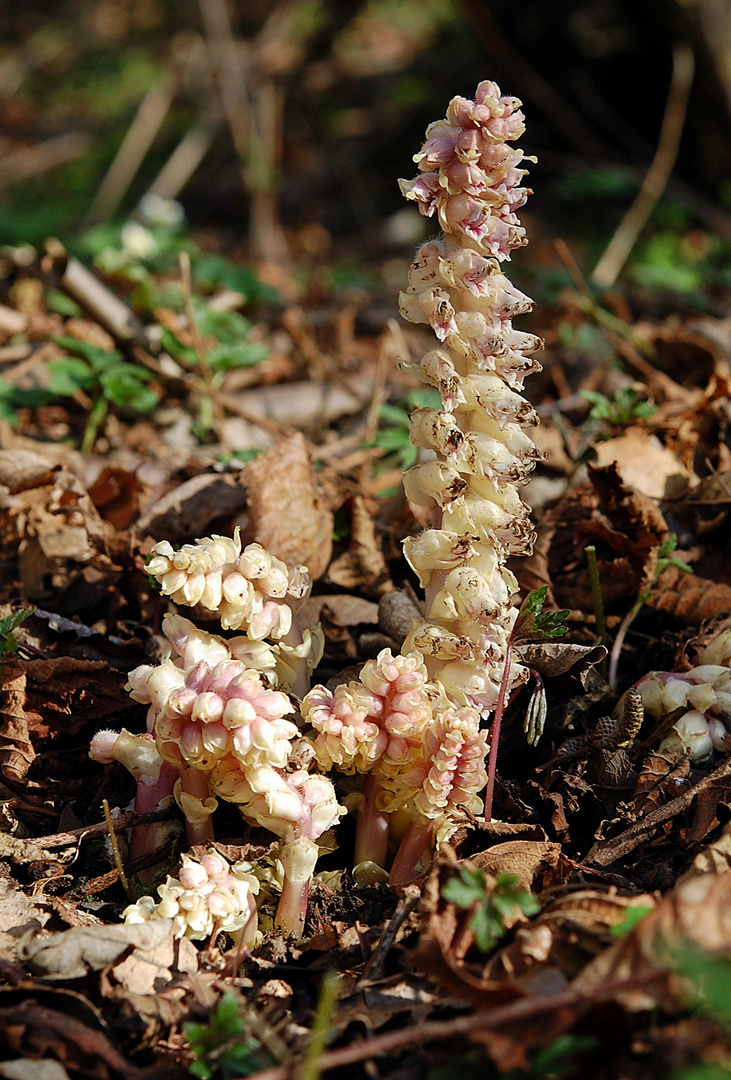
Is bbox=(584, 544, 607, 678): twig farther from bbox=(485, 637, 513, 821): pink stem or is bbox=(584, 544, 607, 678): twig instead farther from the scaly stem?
the scaly stem

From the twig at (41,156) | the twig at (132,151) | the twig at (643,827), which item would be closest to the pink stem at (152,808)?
the twig at (643,827)

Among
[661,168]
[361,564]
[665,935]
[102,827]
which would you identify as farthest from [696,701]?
[661,168]

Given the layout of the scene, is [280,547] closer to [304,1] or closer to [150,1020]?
[150,1020]

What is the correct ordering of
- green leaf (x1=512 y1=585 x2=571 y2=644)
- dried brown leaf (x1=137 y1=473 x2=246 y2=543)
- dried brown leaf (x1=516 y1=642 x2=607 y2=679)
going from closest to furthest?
green leaf (x1=512 y1=585 x2=571 y2=644)
dried brown leaf (x1=516 y1=642 x2=607 y2=679)
dried brown leaf (x1=137 y1=473 x2=246 y2=543)

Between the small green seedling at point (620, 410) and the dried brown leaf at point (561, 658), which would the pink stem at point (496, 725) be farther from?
the small green seedling at point (620, 410)

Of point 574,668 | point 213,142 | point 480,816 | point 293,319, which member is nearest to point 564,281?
point 293,319

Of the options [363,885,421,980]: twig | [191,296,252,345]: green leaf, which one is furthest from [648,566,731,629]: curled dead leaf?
[191,296,252,345]: green leaf
